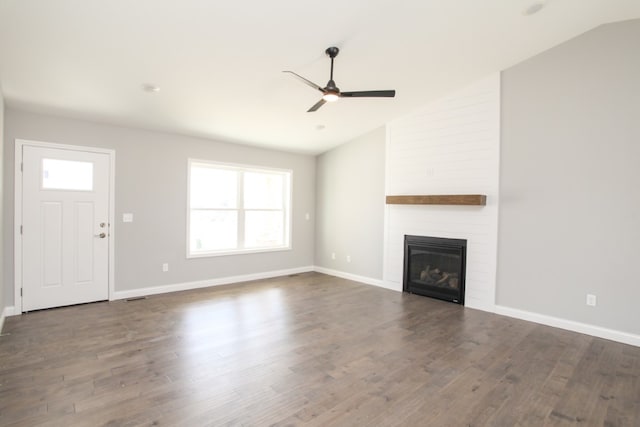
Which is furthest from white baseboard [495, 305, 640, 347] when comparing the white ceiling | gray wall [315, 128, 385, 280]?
the white ceiling

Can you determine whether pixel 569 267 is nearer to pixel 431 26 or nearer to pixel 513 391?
pixel 513 391

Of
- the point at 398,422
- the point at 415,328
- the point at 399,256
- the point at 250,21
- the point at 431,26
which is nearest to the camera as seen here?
the point at 398,422

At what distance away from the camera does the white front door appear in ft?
13.1

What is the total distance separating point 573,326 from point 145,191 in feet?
19.5

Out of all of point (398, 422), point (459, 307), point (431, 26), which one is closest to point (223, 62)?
point (431, 26)

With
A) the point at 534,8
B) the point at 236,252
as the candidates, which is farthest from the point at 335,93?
the point at 236,252

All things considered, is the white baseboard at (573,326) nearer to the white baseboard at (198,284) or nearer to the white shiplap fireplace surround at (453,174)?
the white shiplap fireplace surround at (453,174)

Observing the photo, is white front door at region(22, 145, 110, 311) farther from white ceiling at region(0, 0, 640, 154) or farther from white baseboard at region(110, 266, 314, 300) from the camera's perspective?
white ceiling at region(0, 0, 640, 154)

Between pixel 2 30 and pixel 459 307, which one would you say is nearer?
pixel 2 30

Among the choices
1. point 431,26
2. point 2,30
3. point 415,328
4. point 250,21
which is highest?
point 431,26

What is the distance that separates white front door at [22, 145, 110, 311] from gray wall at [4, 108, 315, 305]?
0.15 meters

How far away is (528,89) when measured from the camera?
4.07m

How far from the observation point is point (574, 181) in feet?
12.2

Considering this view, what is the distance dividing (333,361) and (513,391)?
1408 millimetres
